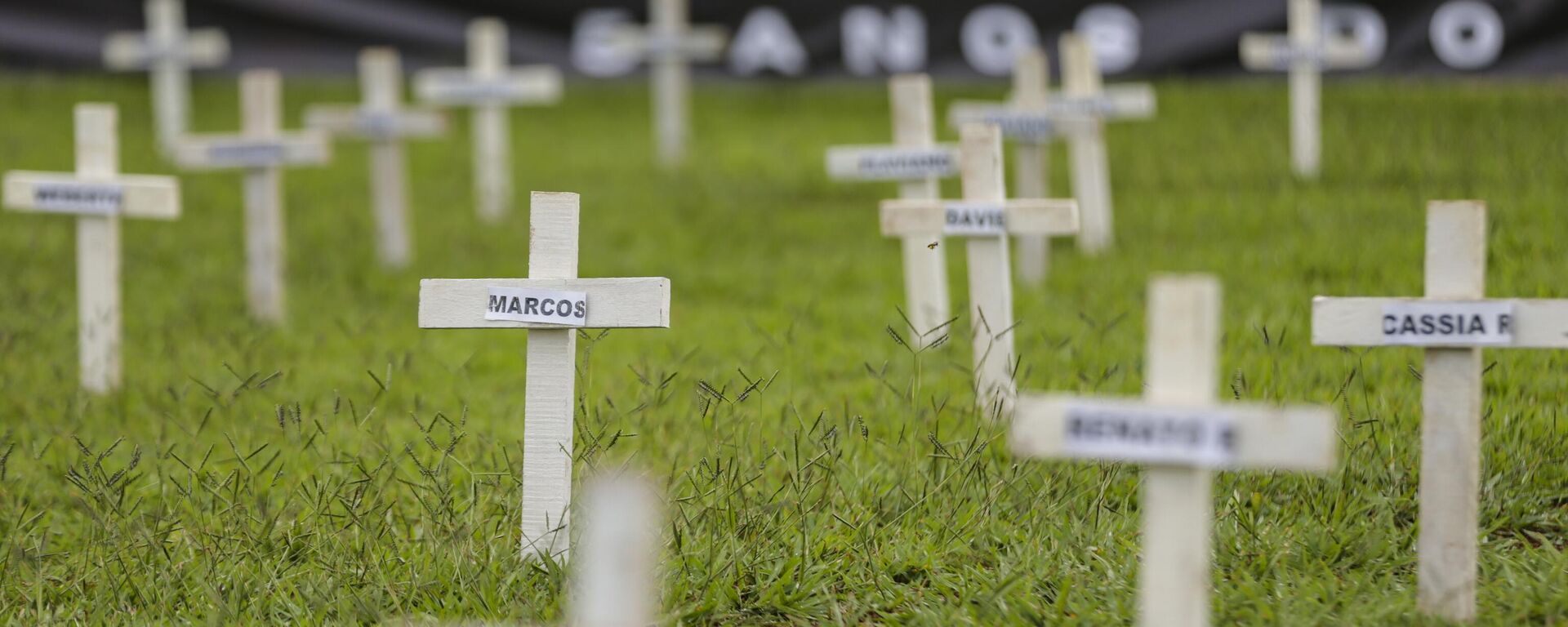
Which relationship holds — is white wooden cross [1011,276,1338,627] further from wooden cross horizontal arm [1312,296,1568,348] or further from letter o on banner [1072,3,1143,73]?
letter o on banner [1072,3,1143,73]

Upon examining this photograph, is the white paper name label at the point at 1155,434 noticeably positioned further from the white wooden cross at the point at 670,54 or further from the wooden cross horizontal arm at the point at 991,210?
the white wooden cross at the point at 670,54

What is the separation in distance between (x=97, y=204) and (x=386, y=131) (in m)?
2.98

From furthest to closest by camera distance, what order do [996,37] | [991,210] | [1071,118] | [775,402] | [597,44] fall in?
[597,44] → [996,37] → [1071,118] → [775,402] → [991,210]

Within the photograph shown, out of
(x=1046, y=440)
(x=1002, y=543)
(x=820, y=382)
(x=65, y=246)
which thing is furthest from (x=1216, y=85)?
(x=1046, y=440)

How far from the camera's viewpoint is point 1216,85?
10.7 meters

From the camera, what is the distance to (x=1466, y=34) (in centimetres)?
999

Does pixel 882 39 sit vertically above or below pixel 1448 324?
above

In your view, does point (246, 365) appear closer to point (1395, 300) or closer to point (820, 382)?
point (820, 382)

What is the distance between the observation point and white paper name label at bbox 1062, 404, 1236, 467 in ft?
7.50

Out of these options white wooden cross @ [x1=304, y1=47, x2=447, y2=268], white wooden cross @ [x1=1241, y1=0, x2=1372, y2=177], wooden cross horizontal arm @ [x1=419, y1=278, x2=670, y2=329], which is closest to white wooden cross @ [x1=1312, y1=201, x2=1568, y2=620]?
wooden cross horizontal arm @ [x1=419, y1=278, x2=670, y2=329]

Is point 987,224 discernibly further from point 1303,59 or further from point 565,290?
point 1303,59

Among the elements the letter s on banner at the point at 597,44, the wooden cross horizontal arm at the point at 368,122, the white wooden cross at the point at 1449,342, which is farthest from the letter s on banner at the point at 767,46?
the white wooden cross at the point at 1449,342

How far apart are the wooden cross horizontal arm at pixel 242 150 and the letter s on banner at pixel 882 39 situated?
5775 mm

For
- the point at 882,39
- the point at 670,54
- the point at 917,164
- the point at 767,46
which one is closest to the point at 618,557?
the point at 917,164
